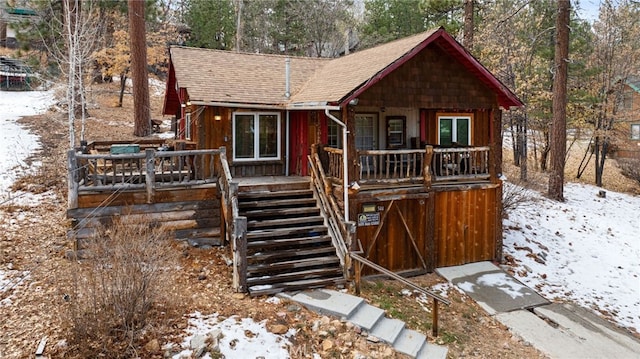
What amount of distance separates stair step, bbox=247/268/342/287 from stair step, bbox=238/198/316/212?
77.4 inches

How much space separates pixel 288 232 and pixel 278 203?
1.01 metres

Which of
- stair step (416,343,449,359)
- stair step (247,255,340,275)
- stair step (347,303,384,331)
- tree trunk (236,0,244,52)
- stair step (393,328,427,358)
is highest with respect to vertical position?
tree trunk (236,0,244,52)

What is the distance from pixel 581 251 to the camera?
1377cm

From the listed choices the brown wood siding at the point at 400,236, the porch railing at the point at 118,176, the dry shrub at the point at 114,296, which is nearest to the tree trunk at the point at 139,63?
the porch railing at the point at 118,176

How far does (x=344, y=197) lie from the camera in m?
10.6

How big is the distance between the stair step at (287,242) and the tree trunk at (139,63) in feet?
36.9

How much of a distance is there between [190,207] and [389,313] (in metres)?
5.33

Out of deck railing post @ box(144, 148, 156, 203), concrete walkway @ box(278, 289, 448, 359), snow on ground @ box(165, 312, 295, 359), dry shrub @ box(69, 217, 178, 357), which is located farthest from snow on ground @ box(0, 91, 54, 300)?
concrete walkway @ box(278, 289, 448, 359)

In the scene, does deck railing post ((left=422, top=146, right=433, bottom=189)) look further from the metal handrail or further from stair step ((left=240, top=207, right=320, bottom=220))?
the metal handrail

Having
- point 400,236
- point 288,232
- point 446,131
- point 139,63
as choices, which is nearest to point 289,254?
point 288,232

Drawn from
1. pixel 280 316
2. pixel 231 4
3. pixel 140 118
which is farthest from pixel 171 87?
pixel 231 4

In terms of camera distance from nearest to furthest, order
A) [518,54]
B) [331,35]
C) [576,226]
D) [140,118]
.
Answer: [576,226], [140,118], [518,54], [331,35]

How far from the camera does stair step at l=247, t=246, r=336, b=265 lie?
369 inches

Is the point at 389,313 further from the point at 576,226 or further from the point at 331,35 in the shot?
the point at 331,35
